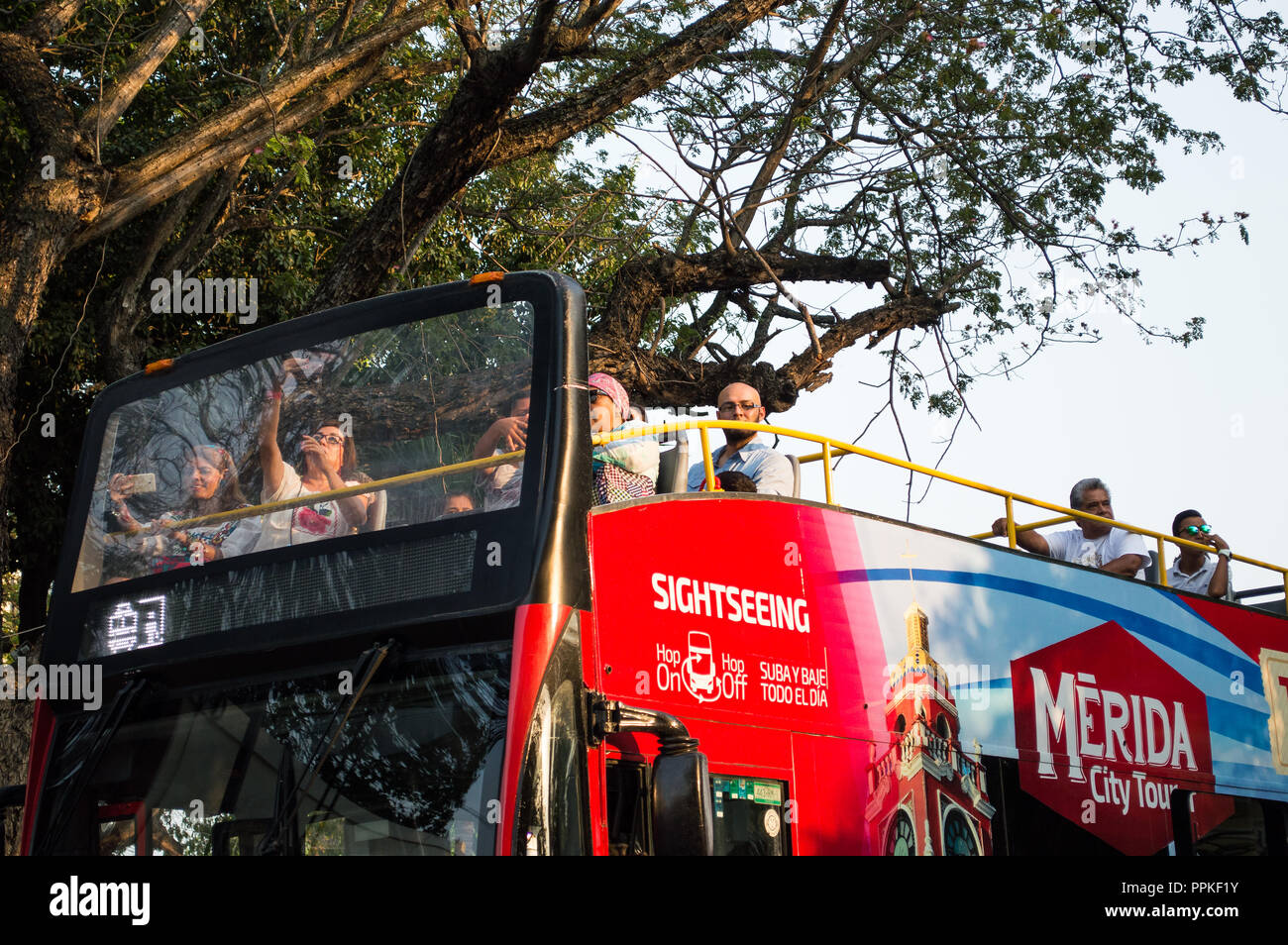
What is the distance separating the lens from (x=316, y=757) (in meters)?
4.34

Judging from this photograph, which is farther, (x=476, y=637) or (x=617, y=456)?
(x=617, y=456)

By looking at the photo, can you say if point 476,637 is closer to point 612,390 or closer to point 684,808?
point 684,808

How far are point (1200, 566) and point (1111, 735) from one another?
89.1 inches

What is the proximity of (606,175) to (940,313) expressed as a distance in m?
4.07

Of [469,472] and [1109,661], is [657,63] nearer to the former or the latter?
[1109,661]

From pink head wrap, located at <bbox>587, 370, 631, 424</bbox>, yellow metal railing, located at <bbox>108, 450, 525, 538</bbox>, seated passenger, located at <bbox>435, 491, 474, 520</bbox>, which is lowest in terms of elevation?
seated passenger, located at <bbox>435, 491, 474, 520</bbox>

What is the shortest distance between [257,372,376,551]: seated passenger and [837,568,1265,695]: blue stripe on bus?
2.06 metres

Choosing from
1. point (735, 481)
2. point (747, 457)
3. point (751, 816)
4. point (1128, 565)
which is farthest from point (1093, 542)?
point (751, 816)

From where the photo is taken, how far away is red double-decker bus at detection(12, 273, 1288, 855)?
4.32 m

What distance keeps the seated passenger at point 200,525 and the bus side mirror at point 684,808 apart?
180 cm

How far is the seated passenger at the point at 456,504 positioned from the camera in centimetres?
466

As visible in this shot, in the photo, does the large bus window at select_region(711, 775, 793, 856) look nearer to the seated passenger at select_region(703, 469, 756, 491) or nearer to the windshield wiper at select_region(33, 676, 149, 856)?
the seated passenger at select_region(703, 469, 756, 491)

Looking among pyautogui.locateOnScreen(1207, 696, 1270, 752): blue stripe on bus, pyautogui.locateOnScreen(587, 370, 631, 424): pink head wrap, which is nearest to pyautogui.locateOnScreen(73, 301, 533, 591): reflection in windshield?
pyautogui.locateOnScreen(587, 370, 631, 424): pink head wrap

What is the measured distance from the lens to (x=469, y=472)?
15.5 ft
